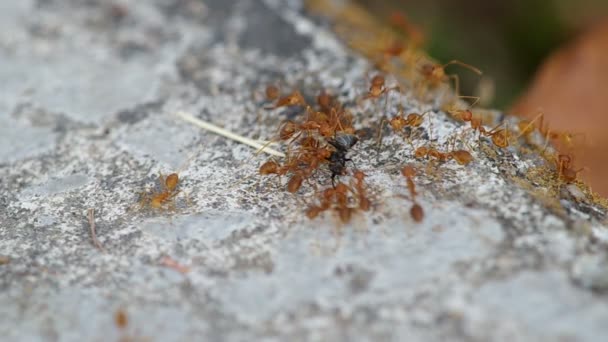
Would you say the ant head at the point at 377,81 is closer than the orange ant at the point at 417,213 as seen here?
No

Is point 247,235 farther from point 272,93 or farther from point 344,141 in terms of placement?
point 272,93

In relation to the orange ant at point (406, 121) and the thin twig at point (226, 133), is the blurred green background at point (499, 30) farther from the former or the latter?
the thin twig at point (226, 133)

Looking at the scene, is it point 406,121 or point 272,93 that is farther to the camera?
point 272,93

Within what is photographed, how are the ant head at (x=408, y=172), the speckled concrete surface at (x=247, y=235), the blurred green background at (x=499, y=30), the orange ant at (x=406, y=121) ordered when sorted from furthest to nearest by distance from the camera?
the blurred green background at (x=499, y=30) → the orange ant at (x=406, y=121) → the ant head at (x=408, y=172) → the speckled concrete surface at (x=247, y=235)

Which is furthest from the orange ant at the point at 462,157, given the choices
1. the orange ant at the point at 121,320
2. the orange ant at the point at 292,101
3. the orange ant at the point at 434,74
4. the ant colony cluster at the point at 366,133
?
the orange ant at the point at 121,320

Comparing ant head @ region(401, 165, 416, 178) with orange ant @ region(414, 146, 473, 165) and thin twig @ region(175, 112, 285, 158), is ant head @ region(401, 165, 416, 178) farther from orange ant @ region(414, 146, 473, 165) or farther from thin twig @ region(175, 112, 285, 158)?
thin twig @ region(175, 112, 285, 158)

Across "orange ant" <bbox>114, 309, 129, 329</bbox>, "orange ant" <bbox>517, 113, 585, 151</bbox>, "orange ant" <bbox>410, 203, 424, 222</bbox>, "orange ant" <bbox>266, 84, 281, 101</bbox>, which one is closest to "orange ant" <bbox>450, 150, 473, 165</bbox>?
"orange ant" <bbox>410, 203, 424, 222</bbox>

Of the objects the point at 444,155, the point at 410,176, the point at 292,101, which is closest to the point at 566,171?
the point at 444,155

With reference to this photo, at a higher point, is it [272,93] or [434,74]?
[434,74]
